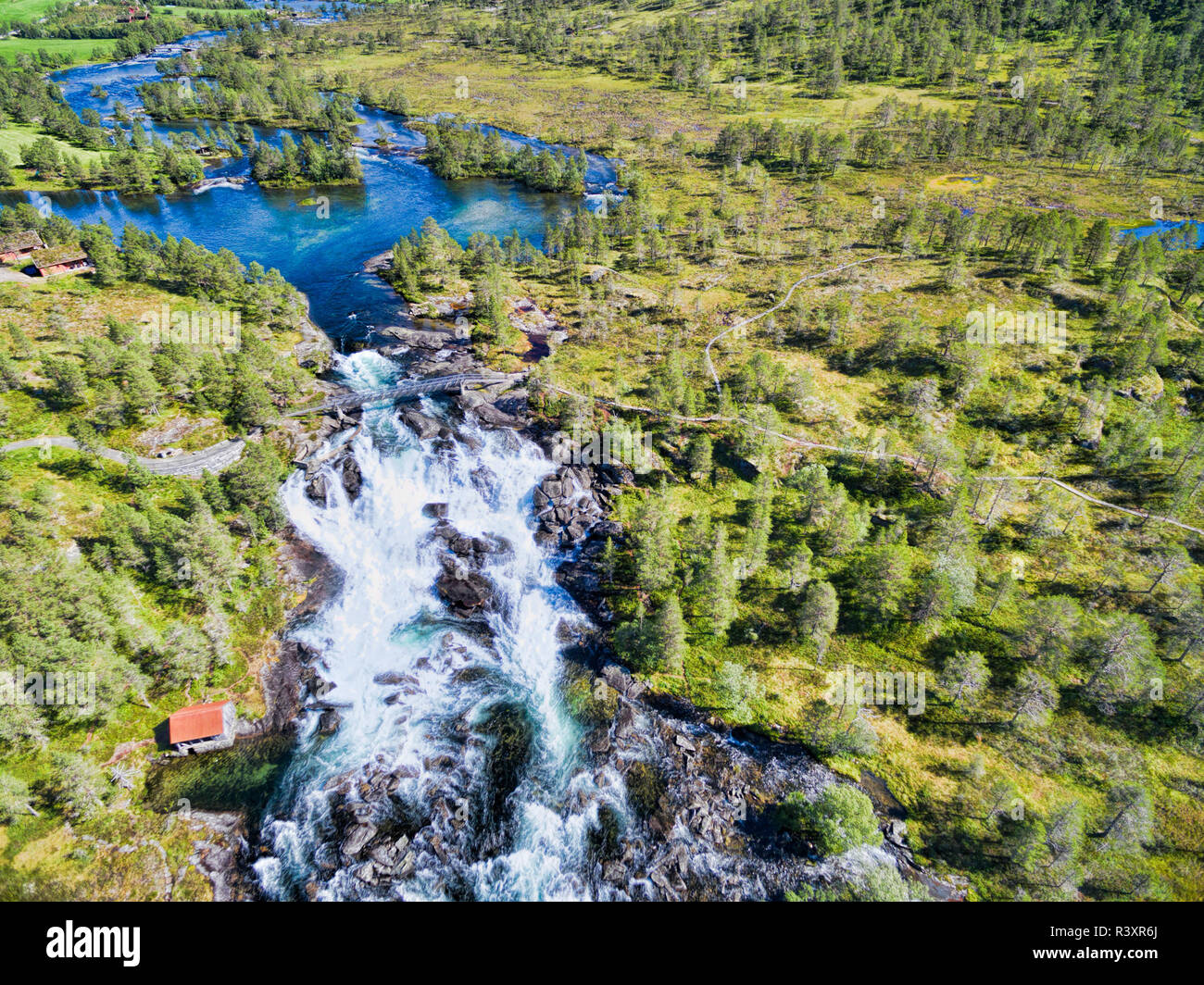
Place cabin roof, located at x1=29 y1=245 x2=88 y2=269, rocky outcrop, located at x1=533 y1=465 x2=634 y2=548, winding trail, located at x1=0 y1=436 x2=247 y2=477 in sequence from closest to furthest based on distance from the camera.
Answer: rocky outcrop, located at x1=533 y1=465 x2=634 y2=548
winding trail, located at x1=0 y1=436 x2=247 y2=477
cabin roof, located at x1=29 y1=245 x2=88 y2=269

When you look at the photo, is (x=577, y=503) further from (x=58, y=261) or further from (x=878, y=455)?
(x=58, y=261)

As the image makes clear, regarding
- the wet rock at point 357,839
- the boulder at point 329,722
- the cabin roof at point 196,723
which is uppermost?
the cabin roof at point 196,723

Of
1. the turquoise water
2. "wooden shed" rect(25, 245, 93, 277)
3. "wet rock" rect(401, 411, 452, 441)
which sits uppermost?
the turquoise water

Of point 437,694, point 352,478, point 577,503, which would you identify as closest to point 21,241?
point 352,478

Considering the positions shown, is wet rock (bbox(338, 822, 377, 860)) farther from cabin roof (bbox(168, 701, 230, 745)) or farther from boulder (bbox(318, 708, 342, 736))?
cabin roof (bbox(168, 701, 230, 745))

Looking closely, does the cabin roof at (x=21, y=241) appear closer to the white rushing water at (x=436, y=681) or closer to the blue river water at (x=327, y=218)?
the blue river water at (x=327, y=218)
